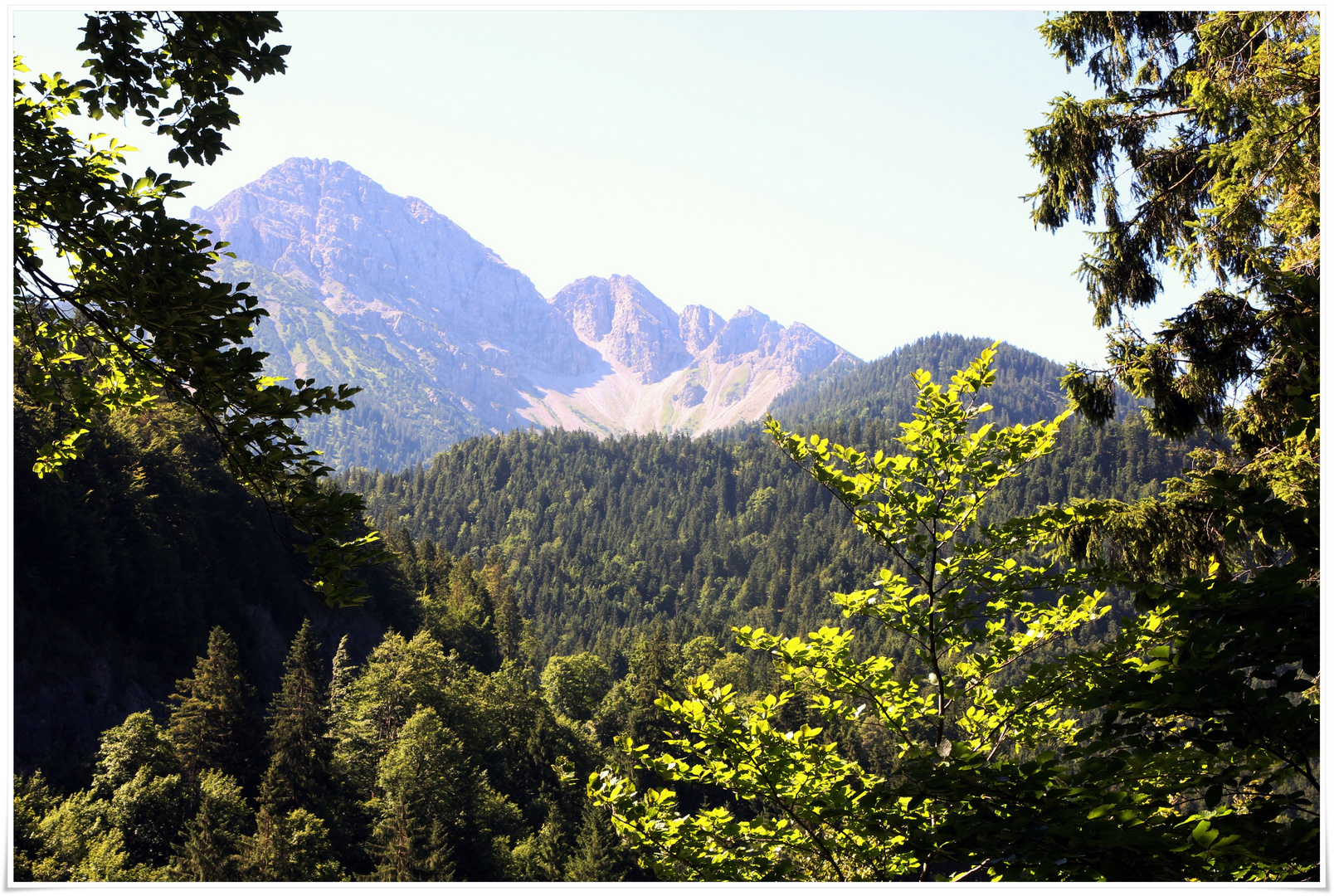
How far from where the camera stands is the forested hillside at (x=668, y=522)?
141875 mm

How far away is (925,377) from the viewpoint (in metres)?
6.88

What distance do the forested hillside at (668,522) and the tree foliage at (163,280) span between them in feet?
382

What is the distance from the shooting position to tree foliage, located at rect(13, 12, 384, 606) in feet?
12.7

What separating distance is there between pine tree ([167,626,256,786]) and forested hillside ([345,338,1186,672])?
3355 inches

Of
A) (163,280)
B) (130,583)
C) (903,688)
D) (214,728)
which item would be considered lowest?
(214,728)

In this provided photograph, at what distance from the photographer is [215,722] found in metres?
33.5

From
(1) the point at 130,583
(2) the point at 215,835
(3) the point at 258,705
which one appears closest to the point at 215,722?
(2) the point at 215,835

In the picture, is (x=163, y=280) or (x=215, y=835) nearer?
(x=163, y=280)

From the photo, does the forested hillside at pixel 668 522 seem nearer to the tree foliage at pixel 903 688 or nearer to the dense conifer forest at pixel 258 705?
the dense conifer forest at pixel 258 705

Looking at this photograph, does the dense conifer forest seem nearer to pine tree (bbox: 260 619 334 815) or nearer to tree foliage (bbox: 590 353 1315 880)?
pine tree (bbox: 260 619 334 815)

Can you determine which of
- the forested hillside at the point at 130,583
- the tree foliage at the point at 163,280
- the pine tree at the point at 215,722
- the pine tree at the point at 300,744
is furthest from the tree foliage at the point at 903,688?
the pine tree at the point at 215,722

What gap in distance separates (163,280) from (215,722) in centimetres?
3592

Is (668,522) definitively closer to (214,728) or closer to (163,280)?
(214,728)

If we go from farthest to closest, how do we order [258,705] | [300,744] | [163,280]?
[258,705], [300,744], [163,280]
